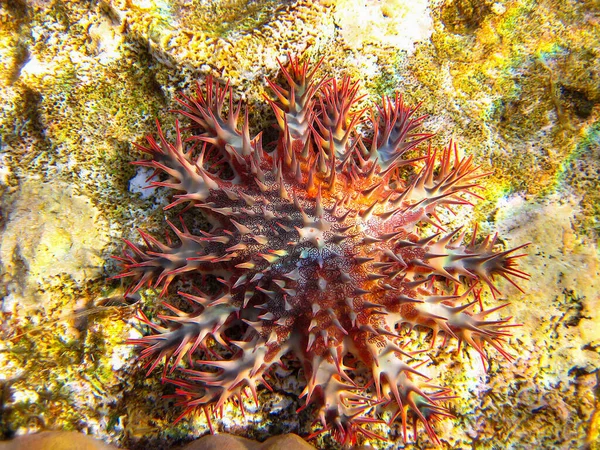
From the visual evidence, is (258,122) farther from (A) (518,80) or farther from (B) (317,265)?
(A) (518,80)

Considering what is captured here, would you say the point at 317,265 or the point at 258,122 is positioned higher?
the point at 258,122

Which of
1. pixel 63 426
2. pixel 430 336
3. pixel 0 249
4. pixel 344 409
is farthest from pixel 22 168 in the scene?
pixel 430 336

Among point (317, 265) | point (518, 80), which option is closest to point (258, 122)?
point (317, 265)

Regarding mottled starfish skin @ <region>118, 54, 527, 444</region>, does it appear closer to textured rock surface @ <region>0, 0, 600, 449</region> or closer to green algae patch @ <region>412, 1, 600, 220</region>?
textured rock surface @ <region>0, 0, 600, 449</region>

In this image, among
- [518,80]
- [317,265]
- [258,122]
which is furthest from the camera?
[518,80]

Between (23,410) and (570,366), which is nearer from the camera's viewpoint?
(23,410)

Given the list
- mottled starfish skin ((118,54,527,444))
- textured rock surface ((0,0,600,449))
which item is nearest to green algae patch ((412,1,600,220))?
textured rock surface ((0,0,600,449))

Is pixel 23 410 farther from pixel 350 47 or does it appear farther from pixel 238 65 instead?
pixel 350 47

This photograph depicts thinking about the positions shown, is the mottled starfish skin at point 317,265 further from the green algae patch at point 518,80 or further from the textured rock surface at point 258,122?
the green algae patch at point 518,80
